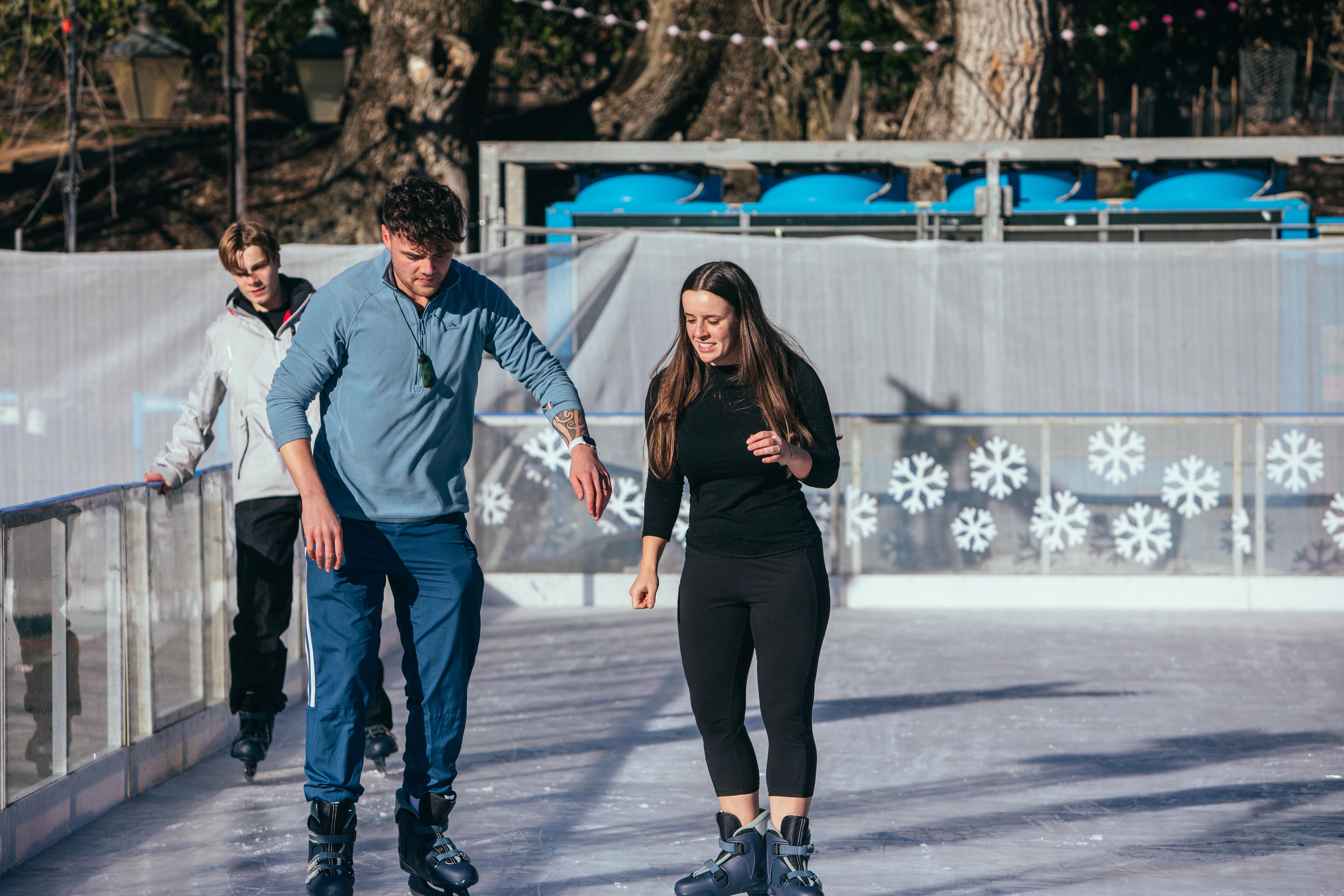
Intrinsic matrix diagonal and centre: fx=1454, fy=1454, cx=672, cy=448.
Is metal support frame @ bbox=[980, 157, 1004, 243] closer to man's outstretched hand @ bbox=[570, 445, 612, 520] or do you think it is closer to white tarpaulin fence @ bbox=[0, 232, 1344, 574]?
white tarpaulin fence @ bbox=[0, 232, 1344, 574]

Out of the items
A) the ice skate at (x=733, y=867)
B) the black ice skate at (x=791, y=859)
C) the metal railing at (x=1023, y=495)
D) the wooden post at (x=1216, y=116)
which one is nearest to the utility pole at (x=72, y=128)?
the metal railing at (x=1023, y=495)

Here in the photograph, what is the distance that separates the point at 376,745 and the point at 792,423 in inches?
81.1

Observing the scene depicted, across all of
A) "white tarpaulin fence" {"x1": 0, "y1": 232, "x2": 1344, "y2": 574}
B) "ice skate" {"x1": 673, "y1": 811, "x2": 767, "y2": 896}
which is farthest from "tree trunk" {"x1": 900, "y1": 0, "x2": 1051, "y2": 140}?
"ice skate" {"x1": 673, "y1": 811, "x2": 767, "y2": 896}

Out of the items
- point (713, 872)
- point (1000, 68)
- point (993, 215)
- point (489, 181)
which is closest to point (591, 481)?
point (713, 872)

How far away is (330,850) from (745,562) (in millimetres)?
1140

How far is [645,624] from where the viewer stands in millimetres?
7551

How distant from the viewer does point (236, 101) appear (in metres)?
10.5

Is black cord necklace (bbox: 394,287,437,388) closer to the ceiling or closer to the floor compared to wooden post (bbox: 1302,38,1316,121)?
closer to the floor

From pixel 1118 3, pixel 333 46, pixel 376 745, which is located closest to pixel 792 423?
pixel 376 745

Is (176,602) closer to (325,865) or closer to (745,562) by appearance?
(325,865)

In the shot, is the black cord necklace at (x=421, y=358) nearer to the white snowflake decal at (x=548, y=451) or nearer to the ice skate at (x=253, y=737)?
the ice skate at (x=253, y=737)

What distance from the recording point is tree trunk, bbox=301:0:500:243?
1480 cm

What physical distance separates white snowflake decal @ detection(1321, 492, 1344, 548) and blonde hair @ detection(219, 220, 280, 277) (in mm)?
5742

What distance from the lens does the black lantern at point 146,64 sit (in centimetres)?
1104
